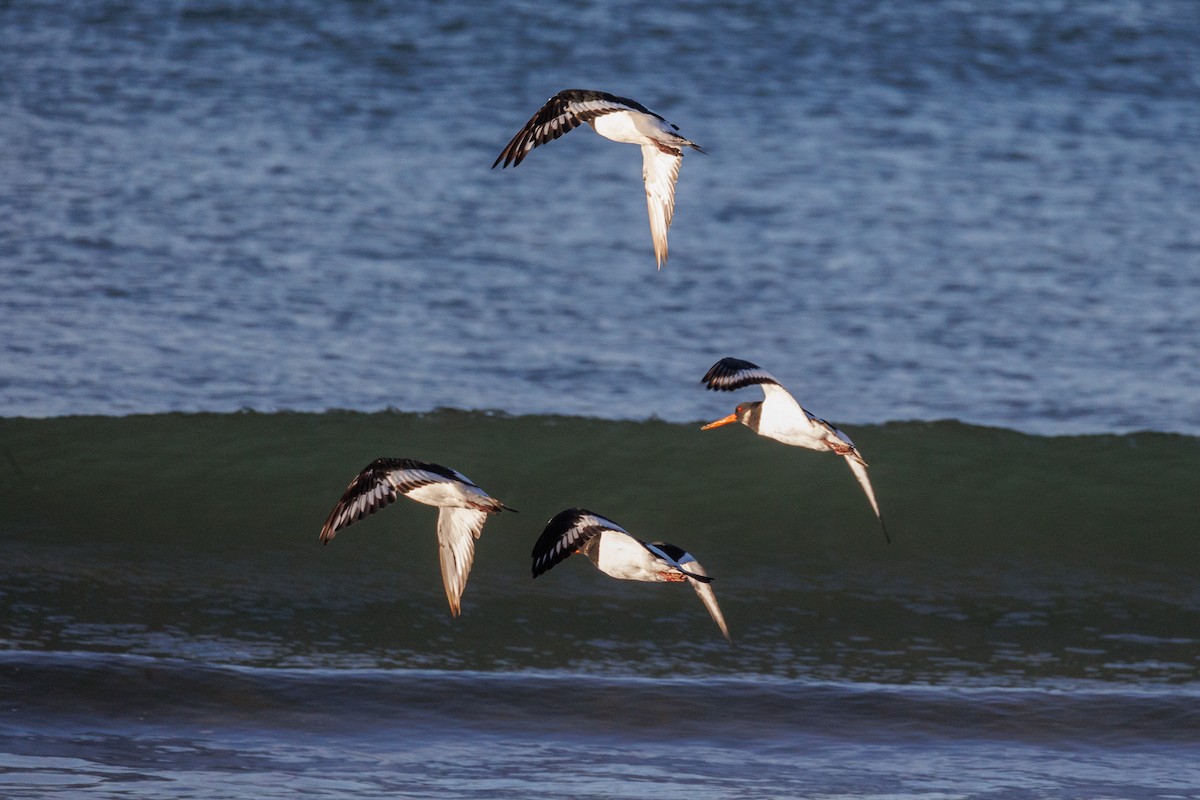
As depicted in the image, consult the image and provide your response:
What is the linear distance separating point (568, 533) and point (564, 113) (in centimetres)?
166

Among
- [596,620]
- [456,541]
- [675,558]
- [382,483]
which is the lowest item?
[596,620]

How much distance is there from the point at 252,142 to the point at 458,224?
4.15 m

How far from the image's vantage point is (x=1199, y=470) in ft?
39.1

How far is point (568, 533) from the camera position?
649 cm

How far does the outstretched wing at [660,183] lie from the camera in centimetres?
736

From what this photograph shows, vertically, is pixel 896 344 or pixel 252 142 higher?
pixel 252 142

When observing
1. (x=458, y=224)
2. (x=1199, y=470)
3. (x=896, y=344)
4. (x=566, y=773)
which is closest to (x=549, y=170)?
(x=458, y=224)

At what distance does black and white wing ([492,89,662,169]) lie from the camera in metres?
6.62

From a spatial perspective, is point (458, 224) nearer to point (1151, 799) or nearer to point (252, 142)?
point (252, 142)

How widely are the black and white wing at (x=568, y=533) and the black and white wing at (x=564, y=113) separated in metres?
1.39

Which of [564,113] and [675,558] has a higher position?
[564,113]

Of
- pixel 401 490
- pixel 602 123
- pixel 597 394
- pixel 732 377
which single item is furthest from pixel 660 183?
pixel 597 394

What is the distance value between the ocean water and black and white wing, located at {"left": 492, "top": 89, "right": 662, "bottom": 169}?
253cm

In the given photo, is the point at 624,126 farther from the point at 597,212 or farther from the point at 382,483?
the point at 597,212
